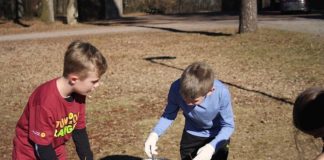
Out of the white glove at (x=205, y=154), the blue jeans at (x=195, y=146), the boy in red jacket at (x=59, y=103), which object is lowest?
the blue jeans at (x=195, y=146)

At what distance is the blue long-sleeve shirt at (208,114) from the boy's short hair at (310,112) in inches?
49.7

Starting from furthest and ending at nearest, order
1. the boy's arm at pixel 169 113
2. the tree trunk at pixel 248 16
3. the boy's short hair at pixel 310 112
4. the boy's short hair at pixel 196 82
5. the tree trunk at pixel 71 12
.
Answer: the tree trunk at pixel 71 12, the tree trunk at pixel 248 16, the boy's arm at pixel 169 113, the boy's short hair at pixel 196 82, the boy's short hair at pixel 310 112

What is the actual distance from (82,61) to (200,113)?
3.85 feet

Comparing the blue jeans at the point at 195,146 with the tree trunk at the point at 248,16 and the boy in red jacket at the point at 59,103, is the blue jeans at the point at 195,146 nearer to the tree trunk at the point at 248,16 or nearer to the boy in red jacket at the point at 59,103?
the boy in red jacket at the point at 59,103

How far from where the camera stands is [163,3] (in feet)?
143

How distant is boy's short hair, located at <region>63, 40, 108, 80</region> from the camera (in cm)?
291

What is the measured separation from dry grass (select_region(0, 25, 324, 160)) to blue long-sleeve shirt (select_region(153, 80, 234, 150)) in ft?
2.79

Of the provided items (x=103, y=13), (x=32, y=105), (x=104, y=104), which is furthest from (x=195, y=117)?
(x=103, y=13)

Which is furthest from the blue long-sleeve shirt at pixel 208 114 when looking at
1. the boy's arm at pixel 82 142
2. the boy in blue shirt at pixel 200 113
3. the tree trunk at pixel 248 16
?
the tree trunk at pixel 248 16

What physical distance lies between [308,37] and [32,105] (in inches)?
533

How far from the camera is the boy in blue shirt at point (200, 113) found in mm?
3203

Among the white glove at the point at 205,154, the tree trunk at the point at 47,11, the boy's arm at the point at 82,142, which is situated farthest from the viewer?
the tree trunk at the point at 47,11

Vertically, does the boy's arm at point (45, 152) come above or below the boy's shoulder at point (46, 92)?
below

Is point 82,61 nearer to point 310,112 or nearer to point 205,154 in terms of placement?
point 205,154
